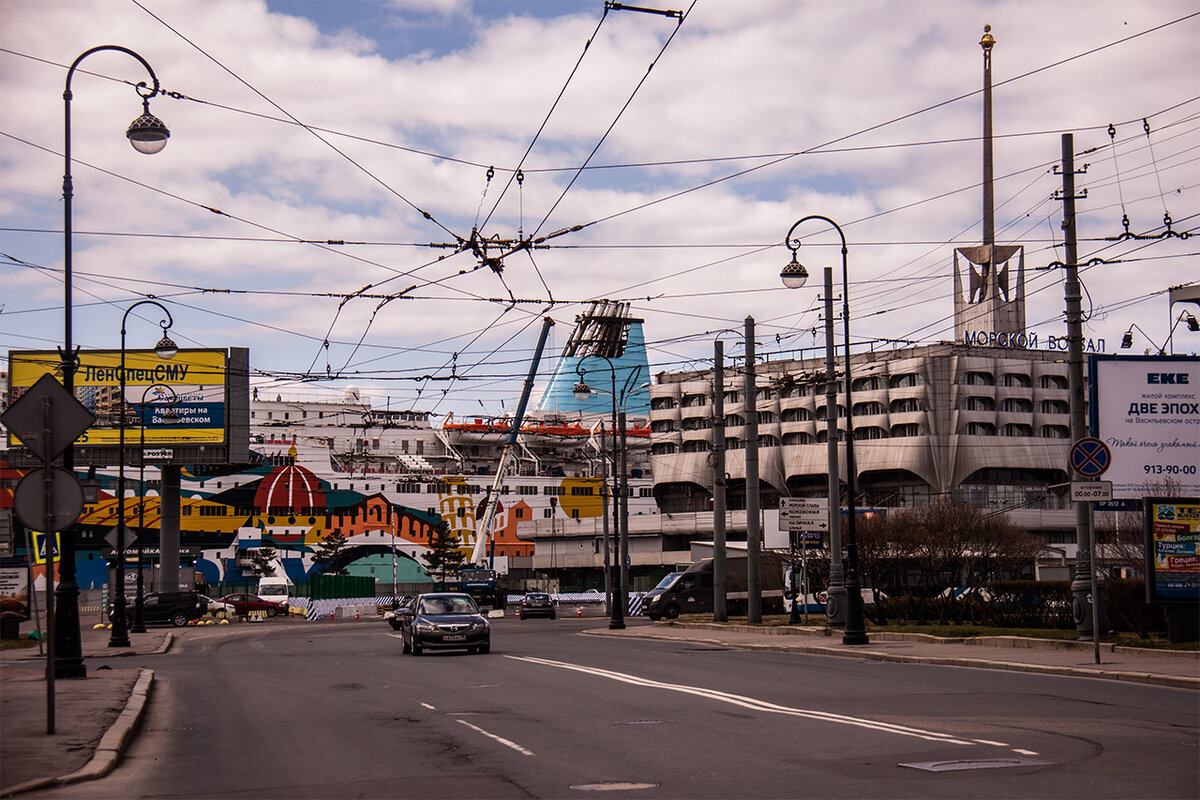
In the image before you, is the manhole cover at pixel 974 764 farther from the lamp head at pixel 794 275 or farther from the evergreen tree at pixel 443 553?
the evergreen tree at pixel 443 553

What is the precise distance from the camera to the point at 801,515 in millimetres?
32688

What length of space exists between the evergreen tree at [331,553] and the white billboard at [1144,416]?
294 ft

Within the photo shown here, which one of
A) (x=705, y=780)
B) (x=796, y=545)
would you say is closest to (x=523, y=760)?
(x=705, y=780)

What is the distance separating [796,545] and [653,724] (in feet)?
85.3

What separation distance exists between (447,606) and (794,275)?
37.2ft

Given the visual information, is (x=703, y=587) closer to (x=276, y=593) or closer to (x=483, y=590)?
(x=483, y=590)

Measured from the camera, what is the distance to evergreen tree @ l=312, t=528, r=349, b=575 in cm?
10850

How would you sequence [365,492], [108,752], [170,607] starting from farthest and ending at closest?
1. [365,492]
2. [170,607]
3. [108,752]

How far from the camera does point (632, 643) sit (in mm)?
33156

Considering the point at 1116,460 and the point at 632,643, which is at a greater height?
the point at 1116,460

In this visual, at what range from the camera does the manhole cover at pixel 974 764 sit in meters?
9.65

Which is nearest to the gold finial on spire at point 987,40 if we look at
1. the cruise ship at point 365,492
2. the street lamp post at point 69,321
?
the cruise ship at point 365,492

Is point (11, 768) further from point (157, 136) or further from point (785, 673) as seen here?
point (785, 673)

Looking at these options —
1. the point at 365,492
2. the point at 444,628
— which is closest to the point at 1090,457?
the point at 444,628
